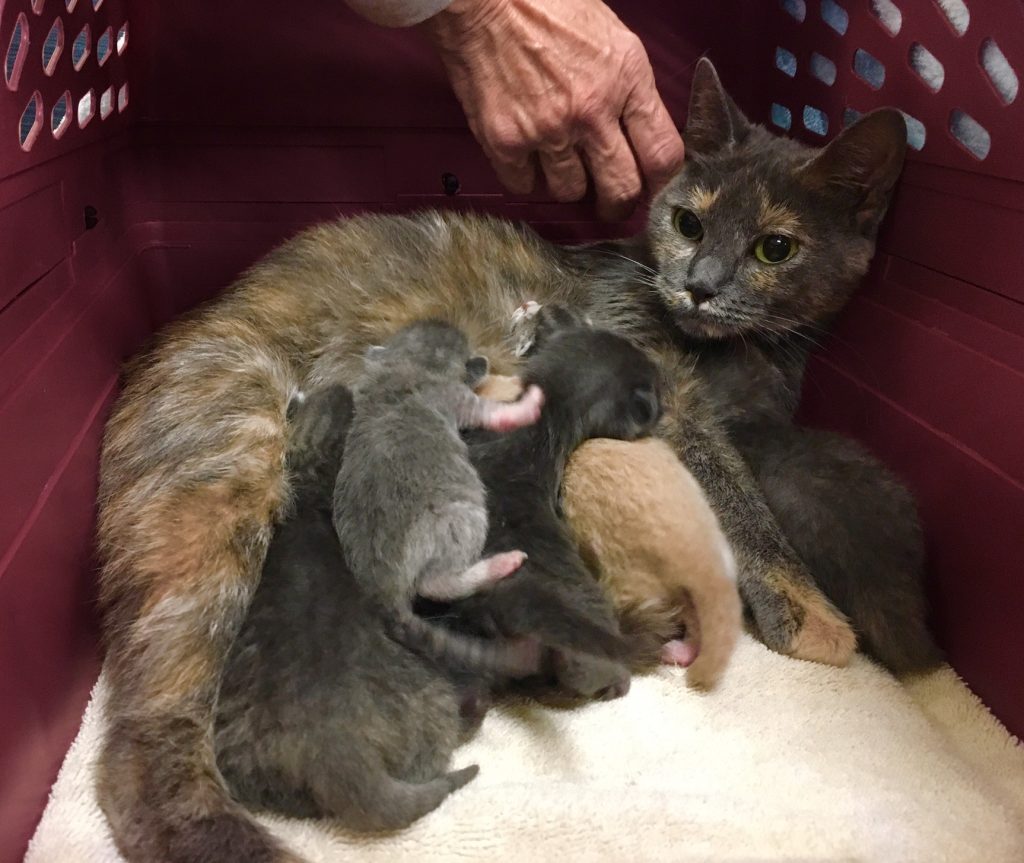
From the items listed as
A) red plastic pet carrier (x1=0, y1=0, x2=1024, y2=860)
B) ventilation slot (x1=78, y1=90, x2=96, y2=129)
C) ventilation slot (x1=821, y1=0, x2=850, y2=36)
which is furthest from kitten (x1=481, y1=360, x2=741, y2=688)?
ventilation slot (x1=78, y1=90, x2=96, y2=129)

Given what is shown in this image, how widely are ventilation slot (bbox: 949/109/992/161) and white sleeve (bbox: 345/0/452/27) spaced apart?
0.75m

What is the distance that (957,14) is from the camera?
1150 millimetres

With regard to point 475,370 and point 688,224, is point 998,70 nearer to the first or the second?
point 688,224

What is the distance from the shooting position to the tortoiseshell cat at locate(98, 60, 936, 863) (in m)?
0.95

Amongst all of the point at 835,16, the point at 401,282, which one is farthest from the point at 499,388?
the point at 835,16

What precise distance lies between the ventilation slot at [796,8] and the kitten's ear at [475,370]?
914 millimetres

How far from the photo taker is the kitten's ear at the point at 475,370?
1.27 meters

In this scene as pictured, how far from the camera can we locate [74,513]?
1094 mm

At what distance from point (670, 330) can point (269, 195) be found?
→ 0.84 m

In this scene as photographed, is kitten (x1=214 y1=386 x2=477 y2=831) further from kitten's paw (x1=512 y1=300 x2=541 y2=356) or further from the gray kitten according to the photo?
kitten's paw (x1=512 y1=300 x2=541 y2=356)

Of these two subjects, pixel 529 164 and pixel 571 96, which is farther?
pixel 529 164

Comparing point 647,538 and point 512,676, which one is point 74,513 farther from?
point 647,538

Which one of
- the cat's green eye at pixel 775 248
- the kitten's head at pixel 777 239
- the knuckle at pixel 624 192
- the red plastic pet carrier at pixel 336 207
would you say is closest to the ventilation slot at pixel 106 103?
the red plastic pet carrier at pixel 336 207

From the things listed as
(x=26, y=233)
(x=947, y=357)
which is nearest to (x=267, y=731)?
(x=26, y=233)
